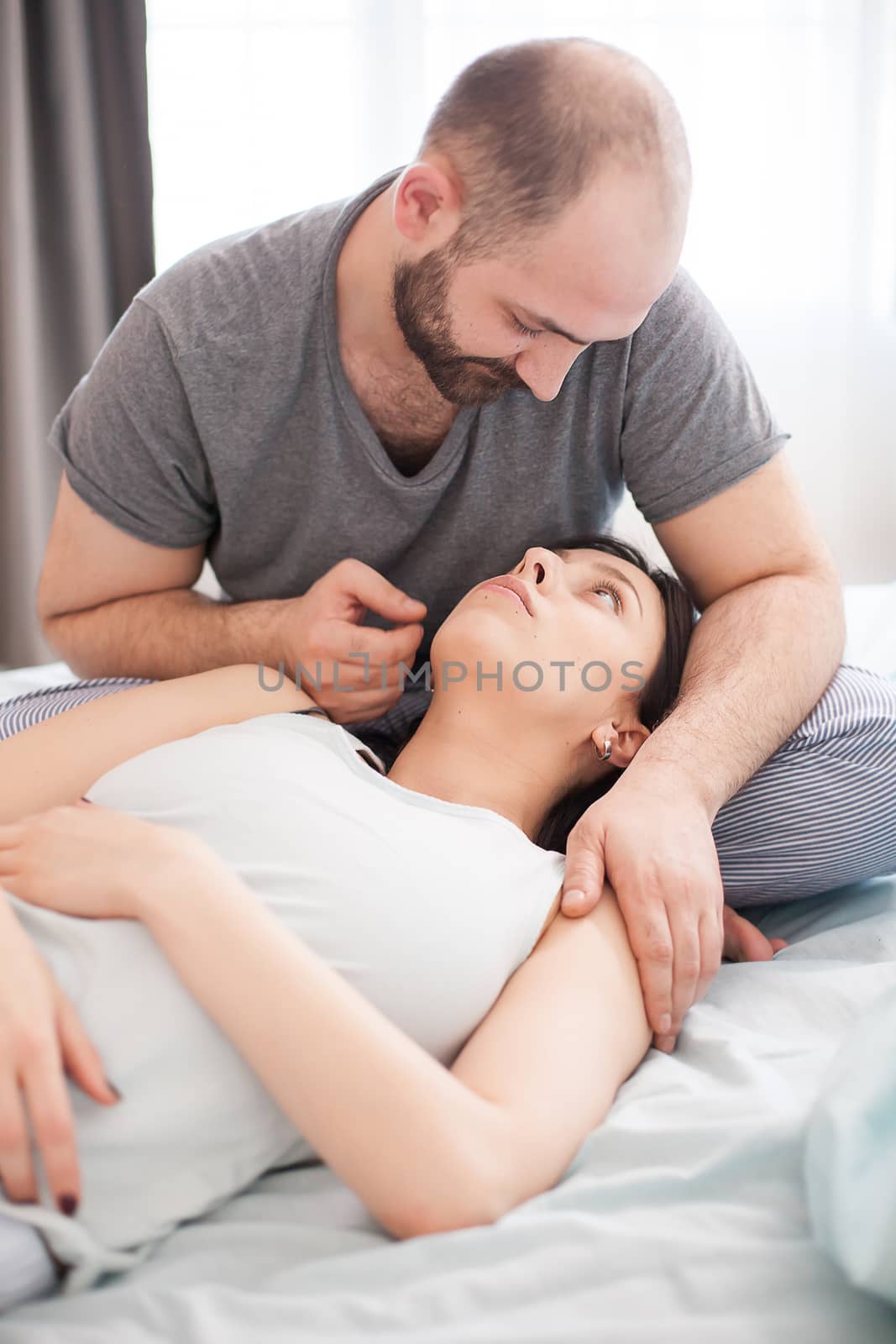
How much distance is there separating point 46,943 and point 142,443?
904 mm

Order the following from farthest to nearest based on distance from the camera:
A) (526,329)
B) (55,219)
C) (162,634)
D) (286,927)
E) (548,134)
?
(55,219)
(162,634)
(526,329)
(548,134)
(286,927)

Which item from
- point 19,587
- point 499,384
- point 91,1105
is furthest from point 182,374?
point 19,587

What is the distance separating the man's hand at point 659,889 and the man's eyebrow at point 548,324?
550 mm

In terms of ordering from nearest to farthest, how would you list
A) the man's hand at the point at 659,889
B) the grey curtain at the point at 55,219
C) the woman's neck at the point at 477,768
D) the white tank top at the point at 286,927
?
the white tank top at the point at 286,927 → the man's hand at the point at 659,889 → the woman's neck at the point at 477,768 → the grey curtain at the point at 55,219

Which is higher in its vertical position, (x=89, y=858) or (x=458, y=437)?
(x=458, y=437)

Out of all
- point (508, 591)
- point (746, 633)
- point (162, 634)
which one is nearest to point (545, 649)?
point (508, 591)

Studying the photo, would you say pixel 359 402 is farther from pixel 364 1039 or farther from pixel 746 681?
pixel 364 1039

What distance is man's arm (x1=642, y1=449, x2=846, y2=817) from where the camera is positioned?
4.20ft

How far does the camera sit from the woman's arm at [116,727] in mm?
1203

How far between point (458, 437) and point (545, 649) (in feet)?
1.47

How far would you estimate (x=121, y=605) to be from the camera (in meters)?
1.72

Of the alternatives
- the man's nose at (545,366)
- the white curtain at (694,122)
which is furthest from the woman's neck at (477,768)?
the white curtain at (694,122)

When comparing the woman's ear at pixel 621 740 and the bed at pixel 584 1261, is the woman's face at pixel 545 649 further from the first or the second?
the bed at pixel 584 1261

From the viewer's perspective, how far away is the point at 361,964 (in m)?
0.96
